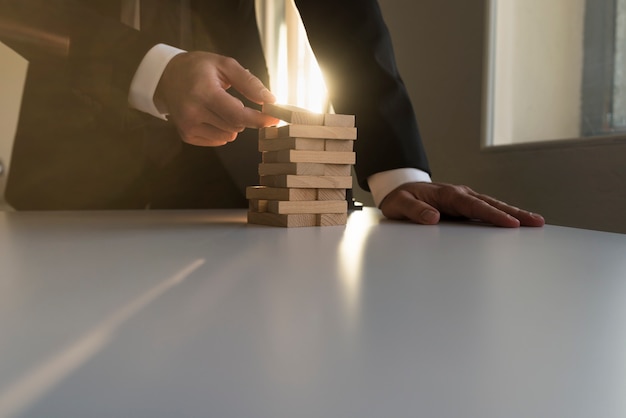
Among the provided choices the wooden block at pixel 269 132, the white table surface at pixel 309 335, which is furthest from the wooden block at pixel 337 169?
the white table surface at pixel 309 335

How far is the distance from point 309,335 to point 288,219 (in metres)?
0.71

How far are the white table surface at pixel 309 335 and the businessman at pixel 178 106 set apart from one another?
611 mm

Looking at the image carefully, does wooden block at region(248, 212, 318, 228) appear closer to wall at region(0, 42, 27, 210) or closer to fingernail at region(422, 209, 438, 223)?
fingernail at region(422, 209, 438, 223)

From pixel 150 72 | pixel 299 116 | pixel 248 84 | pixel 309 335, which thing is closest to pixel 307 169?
pixel 299 116

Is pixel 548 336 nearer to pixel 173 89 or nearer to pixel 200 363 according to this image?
pixel 200 363

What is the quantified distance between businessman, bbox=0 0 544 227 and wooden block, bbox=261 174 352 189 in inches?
5.6

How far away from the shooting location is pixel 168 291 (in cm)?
44

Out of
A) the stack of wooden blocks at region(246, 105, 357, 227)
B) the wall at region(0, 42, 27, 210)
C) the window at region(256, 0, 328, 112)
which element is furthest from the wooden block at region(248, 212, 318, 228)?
the window at region(256, 0, 328, 112)

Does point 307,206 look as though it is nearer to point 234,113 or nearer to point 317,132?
point 317,132

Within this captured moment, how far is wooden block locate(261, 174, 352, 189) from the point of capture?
1.03 meters

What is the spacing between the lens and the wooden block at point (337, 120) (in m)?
1.06

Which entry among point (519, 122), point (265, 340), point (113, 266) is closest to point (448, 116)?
point (519, 122)

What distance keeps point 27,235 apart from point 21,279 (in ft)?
1.43

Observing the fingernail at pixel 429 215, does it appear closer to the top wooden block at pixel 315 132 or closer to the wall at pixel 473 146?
the top wooden block at pixel 315 132
